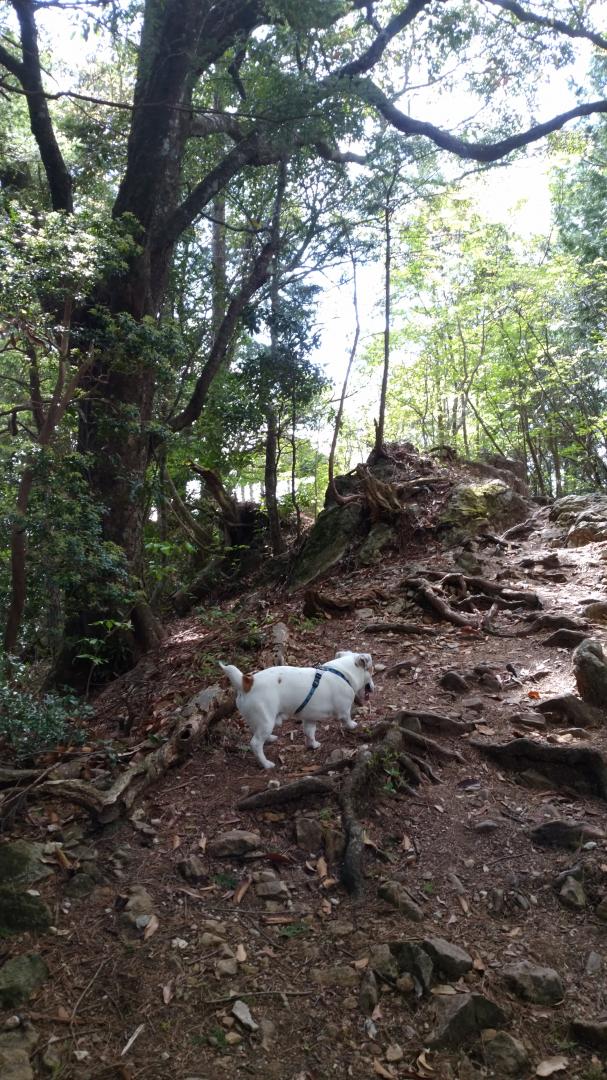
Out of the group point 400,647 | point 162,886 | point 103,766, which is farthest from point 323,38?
point 162,886

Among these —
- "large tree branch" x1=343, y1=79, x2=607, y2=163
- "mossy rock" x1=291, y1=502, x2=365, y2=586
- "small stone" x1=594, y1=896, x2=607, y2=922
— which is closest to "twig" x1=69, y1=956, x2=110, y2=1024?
"small stone" x1=594, y1=896, x2=607, y2=922

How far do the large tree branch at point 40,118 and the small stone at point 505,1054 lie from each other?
9.30 metres

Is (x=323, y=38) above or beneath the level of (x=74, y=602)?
above

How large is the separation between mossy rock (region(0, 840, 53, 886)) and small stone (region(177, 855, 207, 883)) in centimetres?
74

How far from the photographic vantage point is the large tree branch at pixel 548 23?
1210cm

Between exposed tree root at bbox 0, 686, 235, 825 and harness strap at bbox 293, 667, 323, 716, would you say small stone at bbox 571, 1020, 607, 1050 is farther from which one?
exposed tree root at bbox 0, 686, 235, 825

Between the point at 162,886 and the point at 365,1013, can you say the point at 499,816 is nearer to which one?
the point at 365,1013

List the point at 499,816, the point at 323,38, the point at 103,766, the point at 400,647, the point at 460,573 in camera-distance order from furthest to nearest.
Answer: the point at 323,38 → the point at 460,573 → the point at 400,647 → the point at 103,766 → the point at 499,816

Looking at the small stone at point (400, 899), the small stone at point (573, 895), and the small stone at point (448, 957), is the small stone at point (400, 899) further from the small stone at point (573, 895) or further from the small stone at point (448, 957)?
the small stone at point (573, 895)

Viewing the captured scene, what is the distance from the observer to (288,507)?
1570 centimetres

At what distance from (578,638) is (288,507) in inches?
358

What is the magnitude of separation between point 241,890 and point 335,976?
74 cm

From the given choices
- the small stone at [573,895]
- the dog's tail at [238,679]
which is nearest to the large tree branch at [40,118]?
the dog's tail at [238,679]

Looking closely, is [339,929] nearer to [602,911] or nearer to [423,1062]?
[423,1062]
